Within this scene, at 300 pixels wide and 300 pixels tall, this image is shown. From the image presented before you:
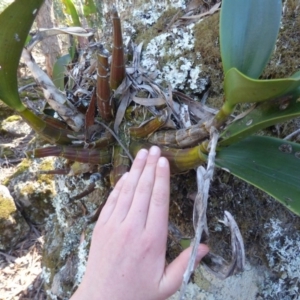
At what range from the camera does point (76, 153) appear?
0.72 m

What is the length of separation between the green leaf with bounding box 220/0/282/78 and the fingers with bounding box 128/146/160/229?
0.69ft

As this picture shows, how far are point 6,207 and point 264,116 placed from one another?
5.49 ft

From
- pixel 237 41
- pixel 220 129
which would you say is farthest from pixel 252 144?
pixel 237 41

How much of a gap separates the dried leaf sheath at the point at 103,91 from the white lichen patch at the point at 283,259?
448mm

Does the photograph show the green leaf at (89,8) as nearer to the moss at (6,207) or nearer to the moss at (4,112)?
the moss at (6,207)

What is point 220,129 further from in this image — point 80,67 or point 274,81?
point 80,67

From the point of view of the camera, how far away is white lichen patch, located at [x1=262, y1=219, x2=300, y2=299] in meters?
0.73

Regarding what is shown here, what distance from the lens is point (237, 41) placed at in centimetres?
52

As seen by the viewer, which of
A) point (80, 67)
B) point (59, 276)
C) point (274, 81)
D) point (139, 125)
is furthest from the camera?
point (59, 276)

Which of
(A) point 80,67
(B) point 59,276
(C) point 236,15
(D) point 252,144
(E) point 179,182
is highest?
(C) point 236,15

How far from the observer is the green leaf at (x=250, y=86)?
408mm

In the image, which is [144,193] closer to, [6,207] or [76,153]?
[76,153]

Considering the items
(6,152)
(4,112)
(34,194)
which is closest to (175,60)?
(34,194)

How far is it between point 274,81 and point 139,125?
1.22 feet
